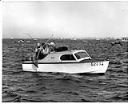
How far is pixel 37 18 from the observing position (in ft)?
29.3

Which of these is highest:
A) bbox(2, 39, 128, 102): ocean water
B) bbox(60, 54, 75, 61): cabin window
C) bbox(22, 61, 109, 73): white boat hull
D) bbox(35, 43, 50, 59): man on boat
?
bbox(35, 43, 50, 59): man on boat

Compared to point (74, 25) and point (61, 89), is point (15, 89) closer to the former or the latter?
point (61, 89)

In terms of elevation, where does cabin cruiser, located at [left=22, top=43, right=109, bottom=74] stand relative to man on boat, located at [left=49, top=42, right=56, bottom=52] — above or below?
below

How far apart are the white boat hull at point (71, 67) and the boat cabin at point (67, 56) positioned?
0.61 feet

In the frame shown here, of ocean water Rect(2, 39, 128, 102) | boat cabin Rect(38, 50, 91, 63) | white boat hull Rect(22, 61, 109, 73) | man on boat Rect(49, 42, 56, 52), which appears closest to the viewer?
ocean water Rect(2, 39, 128, 102)

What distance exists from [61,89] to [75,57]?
1577 millimetres

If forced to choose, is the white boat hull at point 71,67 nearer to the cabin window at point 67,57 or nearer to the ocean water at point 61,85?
the ocean water at point 61,85

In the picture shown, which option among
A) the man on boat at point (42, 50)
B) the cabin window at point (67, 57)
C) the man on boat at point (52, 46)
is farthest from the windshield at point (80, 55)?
the man on boat at point (42, 50)

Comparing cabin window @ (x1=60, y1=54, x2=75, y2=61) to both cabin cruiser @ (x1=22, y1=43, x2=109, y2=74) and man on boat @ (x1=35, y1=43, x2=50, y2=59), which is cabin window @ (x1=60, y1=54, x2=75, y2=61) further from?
man on boat @ (x1=35, y1=43, x2=50, y2=59)

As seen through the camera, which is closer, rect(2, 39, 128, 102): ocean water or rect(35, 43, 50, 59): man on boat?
rect(2, 39, 128, 102): ocean water

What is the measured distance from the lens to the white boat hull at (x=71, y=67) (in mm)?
9953

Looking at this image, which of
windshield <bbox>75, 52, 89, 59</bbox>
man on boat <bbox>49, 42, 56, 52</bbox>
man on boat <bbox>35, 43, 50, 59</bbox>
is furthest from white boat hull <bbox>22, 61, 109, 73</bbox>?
man on boat <bbox>49, 42, 56, 52</bbox>

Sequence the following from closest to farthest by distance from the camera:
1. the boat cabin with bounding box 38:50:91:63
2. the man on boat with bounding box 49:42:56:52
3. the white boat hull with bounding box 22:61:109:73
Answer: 1. the white boat hull with bounding box 22:61:109:73
2. the man on boat with bounding box 49:42:56:52
3. the boat cabin with bounding box 38:50:91:63

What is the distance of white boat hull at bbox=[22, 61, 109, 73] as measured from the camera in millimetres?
9953
